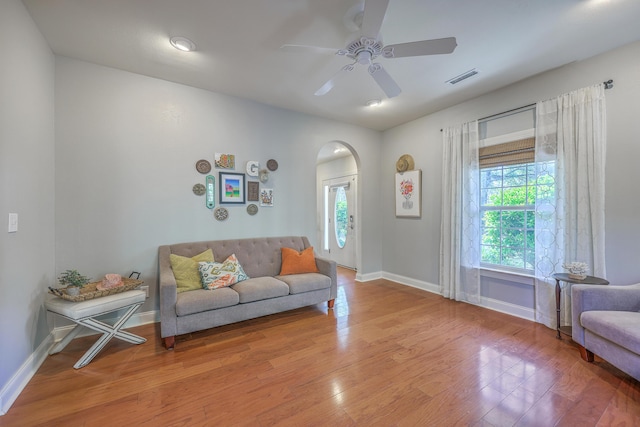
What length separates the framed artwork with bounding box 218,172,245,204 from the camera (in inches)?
131

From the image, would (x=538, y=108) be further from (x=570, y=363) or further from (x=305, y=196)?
(x=305, y=196)

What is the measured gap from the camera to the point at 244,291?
2701mm

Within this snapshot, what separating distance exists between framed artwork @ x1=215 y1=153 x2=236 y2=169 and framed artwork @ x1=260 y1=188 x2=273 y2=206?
0.51 m

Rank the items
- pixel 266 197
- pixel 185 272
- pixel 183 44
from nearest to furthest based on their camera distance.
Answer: pixel 183 44 → pixel 185 272 → pixel 266 197

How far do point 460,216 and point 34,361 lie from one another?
4.52 meters

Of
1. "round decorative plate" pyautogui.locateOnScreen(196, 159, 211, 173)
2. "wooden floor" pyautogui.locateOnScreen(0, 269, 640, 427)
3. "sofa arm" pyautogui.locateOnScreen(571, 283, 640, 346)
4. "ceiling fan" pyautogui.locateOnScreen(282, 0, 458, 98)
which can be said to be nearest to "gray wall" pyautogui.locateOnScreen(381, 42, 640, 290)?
"sofa arm" pyautogui.locateOnScreen(571, 283, 640, 346)

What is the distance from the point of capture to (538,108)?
285cm

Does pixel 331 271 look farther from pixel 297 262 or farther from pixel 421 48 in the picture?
pixel 421 48

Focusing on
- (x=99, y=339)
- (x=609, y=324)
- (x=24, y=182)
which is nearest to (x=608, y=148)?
(x=609, y=324)

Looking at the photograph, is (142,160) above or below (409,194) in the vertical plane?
above

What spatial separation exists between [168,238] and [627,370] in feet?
13.5

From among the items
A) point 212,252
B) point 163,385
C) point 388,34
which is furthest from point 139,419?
point 388,34

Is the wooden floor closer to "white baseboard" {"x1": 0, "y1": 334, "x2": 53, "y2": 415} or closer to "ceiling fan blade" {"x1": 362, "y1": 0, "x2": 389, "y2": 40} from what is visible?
"white baseboard" {"x1": 0, "y1": 334, "x2": 53, "y2": 415}

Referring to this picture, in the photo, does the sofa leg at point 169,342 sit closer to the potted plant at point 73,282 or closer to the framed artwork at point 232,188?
the potted plant at point 73,282
